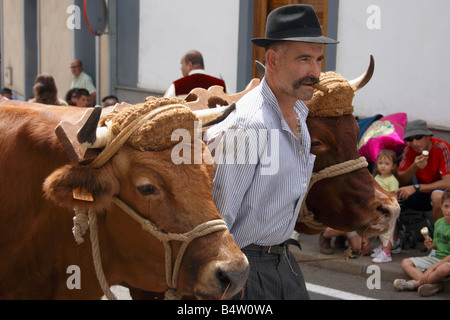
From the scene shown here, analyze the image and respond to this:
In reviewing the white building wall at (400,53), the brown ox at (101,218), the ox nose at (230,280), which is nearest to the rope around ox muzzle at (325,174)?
the brown ox at (101,218)

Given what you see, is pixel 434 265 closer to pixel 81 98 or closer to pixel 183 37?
pixel 81 98

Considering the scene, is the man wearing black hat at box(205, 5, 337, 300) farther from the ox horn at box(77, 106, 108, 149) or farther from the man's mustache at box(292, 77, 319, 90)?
the ox horn at box(77, 106, 108, 149)

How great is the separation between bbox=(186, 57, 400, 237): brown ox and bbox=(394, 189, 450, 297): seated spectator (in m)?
2.88

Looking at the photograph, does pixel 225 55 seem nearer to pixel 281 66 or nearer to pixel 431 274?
pixel 431 274

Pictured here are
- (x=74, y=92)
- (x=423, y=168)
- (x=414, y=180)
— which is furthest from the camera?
(x=74, y=92)

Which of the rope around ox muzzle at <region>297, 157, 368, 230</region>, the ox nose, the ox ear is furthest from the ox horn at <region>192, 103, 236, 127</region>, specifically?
the rope around ox muzzle at <region>297, 157, 368, 230</region>

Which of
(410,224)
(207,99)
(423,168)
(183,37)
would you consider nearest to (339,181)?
(207,99)

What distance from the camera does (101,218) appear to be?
2.97 m

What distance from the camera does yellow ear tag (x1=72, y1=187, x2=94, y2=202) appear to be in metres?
2.74

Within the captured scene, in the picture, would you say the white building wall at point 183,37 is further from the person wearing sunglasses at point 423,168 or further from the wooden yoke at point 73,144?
the wooden yoke at point 73,144

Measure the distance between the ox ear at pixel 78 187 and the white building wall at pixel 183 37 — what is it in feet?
25.1

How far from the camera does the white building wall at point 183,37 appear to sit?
1032 centimetres

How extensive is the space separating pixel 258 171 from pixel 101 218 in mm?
805

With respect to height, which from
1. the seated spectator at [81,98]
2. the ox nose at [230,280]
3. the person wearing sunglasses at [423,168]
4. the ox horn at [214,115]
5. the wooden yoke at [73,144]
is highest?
the ox horn at [214,115]
